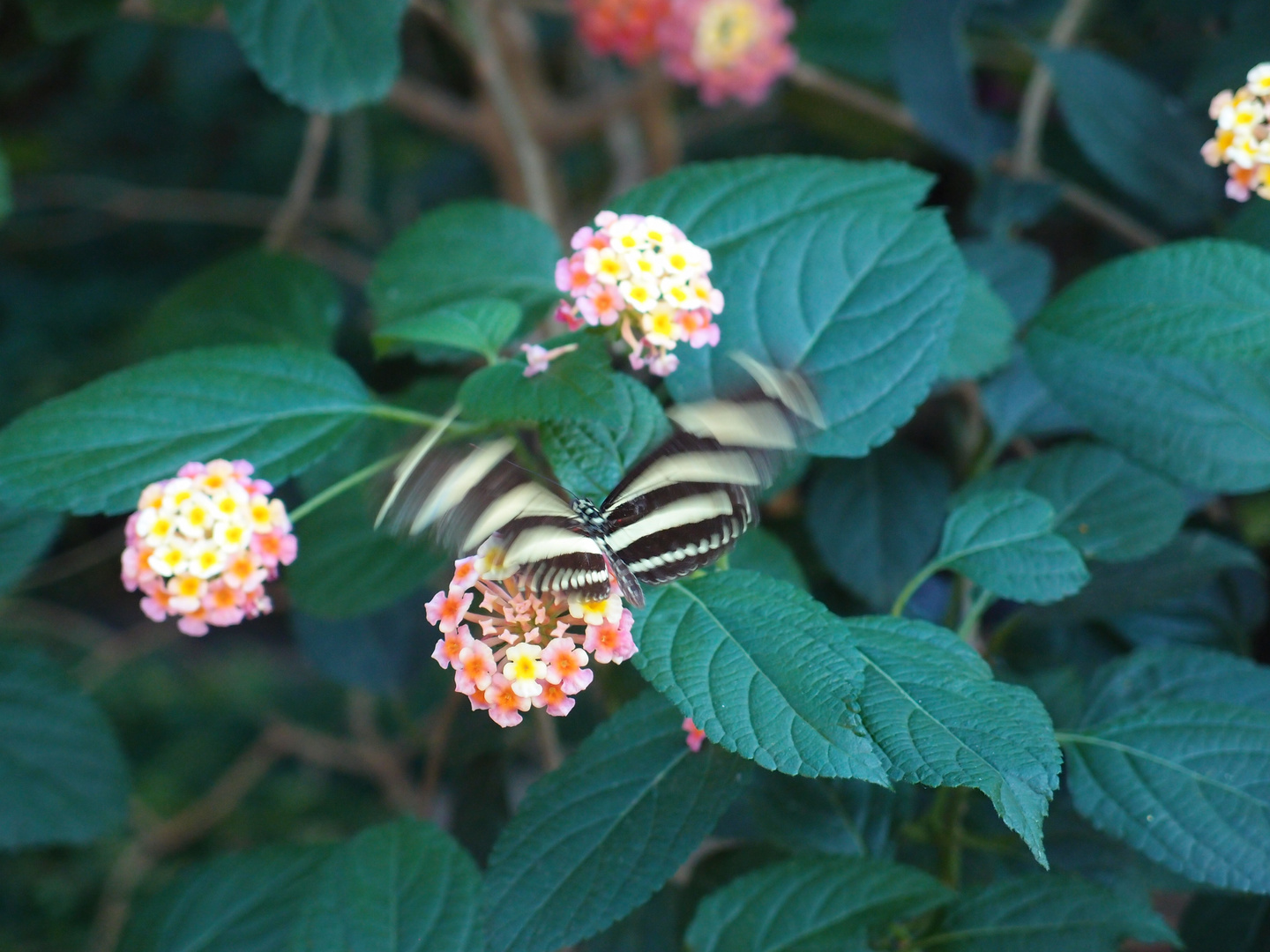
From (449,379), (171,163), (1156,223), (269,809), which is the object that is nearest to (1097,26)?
(1156,223)

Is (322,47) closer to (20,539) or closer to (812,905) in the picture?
(20,539)

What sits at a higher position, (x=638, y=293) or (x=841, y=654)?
(x=638, y=293)

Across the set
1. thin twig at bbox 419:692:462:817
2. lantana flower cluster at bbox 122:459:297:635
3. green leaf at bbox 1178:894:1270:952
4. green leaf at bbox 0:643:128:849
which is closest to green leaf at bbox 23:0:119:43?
green leaf at bbox 0:643:128:849

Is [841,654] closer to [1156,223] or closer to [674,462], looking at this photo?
[674,462]

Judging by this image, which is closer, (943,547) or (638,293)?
(638,293)

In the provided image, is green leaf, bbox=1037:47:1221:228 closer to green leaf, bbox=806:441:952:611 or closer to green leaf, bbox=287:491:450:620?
green leaf, bbox=806:441:952:611
